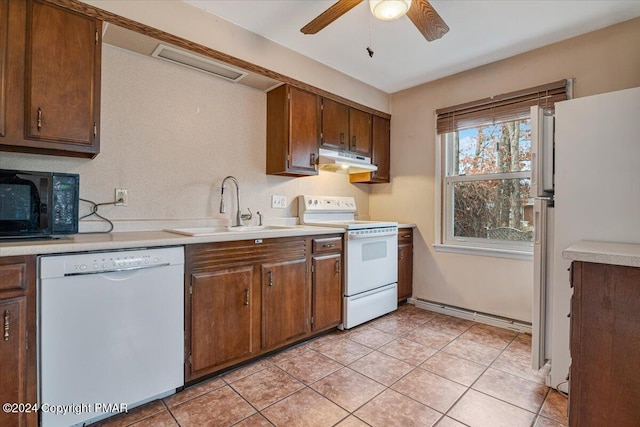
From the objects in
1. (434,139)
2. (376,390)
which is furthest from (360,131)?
(376,390)

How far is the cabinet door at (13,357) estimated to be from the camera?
127cm

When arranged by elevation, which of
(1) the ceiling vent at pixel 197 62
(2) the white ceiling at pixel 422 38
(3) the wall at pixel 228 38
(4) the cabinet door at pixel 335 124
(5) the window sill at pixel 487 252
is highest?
(2) the white ceiling at pixel 422 38

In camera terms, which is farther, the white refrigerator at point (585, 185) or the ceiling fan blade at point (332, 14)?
the ceiling fan blade at point (332, 14)

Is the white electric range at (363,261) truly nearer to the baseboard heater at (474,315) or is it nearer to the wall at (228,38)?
the baseboard heater at (474,315)

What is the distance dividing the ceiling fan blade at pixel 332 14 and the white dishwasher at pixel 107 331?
1.62 m

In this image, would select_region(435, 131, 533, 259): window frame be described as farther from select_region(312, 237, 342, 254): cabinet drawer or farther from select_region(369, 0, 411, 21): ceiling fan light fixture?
select_region(369, 0, 411, 21): ceiling fan light fixture

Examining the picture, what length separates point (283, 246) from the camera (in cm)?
229

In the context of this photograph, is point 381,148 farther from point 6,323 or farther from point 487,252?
point 6,323

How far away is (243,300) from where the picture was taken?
204 cm

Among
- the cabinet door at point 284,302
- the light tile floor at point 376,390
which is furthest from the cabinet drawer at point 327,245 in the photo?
the light tile floor at point 376,390

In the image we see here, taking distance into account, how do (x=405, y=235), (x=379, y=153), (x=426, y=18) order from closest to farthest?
(x=426, y=18), (x=405, y=235), (x=379, y=153)

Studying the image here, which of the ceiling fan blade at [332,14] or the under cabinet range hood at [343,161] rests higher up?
the ceiling fan blade at [332,14]

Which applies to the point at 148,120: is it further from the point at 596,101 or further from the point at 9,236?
the point at 596,101

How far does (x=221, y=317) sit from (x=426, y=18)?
7.30 feet
